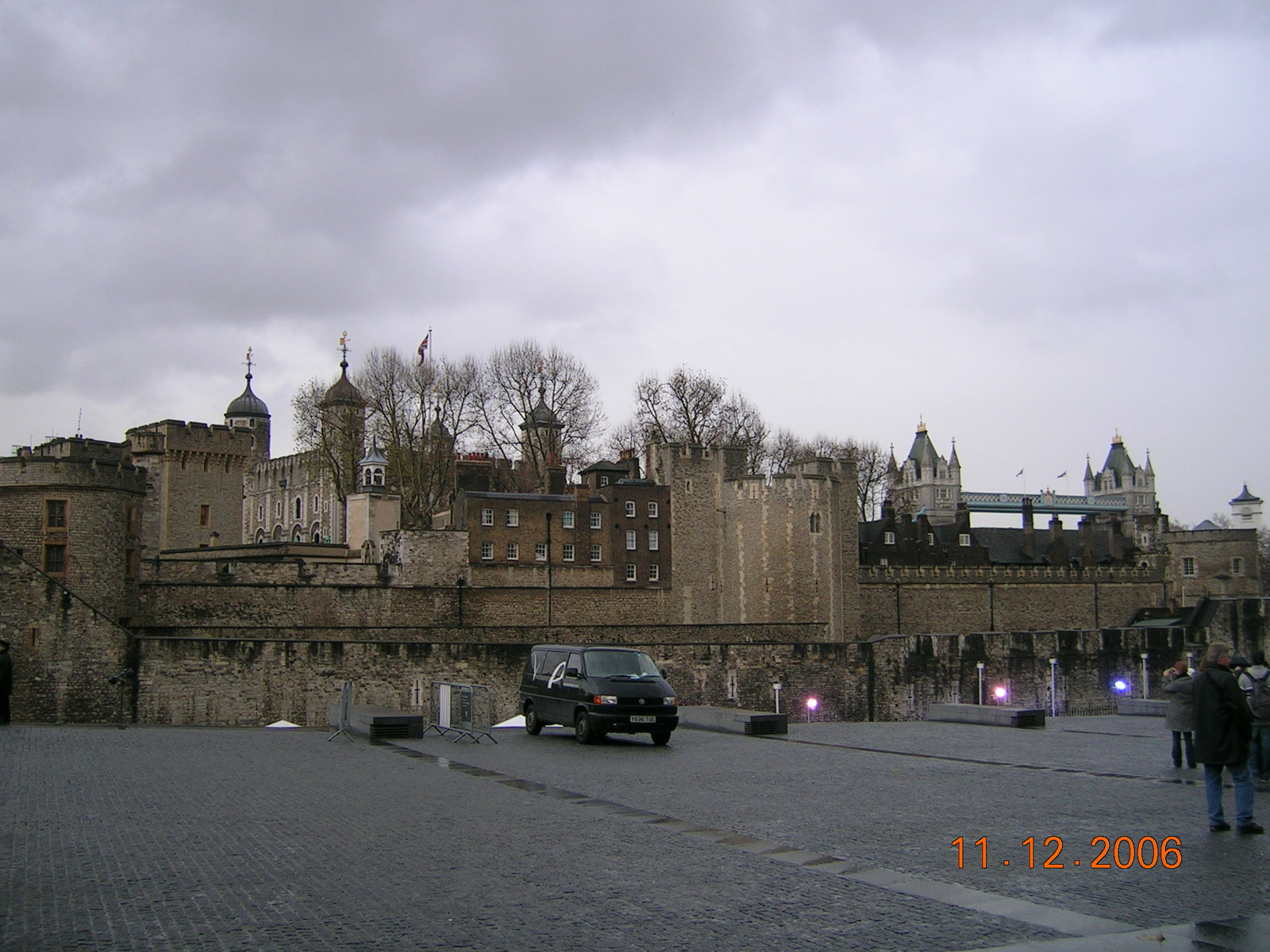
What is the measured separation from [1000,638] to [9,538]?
29.0m

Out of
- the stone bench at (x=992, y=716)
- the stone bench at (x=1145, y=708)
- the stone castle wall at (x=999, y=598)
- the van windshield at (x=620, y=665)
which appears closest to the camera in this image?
the van windshield at (x=620, y=665)

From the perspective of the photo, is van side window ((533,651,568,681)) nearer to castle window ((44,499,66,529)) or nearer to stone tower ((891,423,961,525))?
castle window ((44,499,66,529))

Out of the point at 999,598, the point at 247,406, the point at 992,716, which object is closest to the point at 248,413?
the point at 247,406

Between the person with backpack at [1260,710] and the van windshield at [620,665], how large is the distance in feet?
28.7

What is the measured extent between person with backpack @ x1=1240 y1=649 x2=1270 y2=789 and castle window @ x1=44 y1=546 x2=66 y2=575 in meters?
30.0

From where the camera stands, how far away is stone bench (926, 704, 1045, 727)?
70.8 ft

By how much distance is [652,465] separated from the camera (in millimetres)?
52344

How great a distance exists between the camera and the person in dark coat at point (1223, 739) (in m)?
9.73

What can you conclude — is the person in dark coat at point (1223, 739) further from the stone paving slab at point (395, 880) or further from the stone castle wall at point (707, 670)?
the stone castle wall at point (707, 670)

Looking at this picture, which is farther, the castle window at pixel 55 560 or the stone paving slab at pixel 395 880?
the castle window at pixel 55 560

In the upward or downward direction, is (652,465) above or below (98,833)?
above

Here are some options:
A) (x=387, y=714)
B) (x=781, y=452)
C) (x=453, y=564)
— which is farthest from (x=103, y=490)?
(x=781, y=452)

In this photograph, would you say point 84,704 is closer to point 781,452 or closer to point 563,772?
point 563,772

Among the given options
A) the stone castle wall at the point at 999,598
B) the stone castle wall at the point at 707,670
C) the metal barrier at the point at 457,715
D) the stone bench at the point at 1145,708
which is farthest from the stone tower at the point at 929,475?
the metal barrier at the point at 457,715
